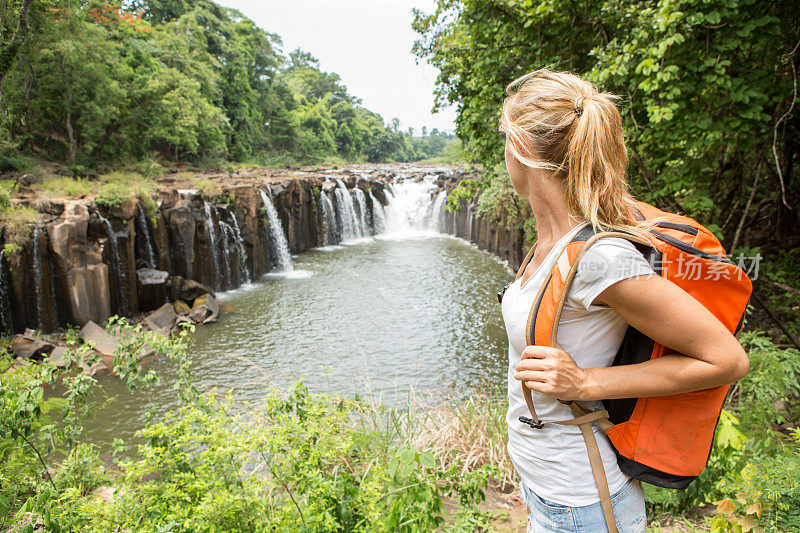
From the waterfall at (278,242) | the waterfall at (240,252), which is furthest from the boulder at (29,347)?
the waterfall at (278,242)

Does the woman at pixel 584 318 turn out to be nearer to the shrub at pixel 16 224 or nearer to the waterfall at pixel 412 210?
the shrub at pixel 16 224

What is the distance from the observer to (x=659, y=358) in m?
1.02

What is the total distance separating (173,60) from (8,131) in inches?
396

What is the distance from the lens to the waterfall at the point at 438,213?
2225 centimetres

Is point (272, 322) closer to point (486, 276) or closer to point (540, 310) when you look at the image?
point (486, 276)

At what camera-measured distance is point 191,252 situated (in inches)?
484

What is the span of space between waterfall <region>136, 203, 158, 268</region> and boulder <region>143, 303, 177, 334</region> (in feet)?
4.71

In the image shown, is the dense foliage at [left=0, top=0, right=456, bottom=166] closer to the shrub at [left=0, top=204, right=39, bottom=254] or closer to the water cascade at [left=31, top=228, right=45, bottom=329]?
the shrub at [left=0, top=204, right=39, bottom=254]

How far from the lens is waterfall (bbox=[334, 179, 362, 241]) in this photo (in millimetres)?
20531

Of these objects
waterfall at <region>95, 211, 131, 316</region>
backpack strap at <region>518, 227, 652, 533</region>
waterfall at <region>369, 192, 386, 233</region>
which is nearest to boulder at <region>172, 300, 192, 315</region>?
waterfall at <region>95, 211, 131, 316</region>

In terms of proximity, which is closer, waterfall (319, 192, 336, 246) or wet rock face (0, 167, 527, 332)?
wet rock face (0, 167, 527, 332)

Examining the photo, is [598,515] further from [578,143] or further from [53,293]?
[53,293]

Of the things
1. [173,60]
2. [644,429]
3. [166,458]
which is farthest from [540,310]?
[173,60]

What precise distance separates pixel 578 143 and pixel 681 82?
3.93 m
